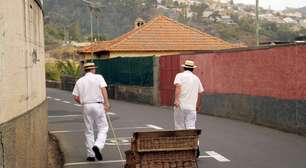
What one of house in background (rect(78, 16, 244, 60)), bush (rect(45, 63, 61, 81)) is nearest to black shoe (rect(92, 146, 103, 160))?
house in background (rect(78, 16, 244, 60))

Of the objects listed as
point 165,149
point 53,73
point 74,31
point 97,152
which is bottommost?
point 53,73

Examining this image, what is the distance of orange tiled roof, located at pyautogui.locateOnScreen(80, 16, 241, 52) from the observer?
4622cm

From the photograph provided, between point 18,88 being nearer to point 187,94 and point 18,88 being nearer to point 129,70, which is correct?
point 187,94

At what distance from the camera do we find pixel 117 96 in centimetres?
3600

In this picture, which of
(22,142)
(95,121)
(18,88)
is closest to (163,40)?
(95,121)

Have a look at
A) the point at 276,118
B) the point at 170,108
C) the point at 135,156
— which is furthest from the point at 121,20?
the point at 135,156

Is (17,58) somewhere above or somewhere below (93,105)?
above

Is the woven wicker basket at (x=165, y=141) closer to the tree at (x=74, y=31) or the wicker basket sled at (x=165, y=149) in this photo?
the wicker basket sled at (x=165, y=149)

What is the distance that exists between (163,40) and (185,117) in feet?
119

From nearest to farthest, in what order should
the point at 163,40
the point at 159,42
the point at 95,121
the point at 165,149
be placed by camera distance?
the point at 165,149 → the point at 95,121 → the point at 159,42 → the point at 163,40

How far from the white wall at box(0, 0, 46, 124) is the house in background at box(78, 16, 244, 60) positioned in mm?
37075

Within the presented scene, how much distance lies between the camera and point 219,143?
44.1 ft

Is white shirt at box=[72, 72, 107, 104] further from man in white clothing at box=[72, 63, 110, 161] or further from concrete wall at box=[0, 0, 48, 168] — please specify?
concrete wall at box=[0, 0, 48, 168]

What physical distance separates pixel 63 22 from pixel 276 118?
111 m
